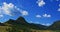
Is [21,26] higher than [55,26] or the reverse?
the reverse

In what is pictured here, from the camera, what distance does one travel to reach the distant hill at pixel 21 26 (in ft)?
23.1

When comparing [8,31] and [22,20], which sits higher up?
[22,20]

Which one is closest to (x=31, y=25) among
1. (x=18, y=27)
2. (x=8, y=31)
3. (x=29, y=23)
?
(x=29, y=23)

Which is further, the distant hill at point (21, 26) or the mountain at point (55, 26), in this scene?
the mountain at point (55, 26)

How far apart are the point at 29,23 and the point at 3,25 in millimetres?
1232

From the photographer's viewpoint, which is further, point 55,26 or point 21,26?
point 55,26

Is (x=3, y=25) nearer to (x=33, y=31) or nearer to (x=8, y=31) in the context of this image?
(x=8, y=31)

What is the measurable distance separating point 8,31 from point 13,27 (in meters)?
0.31

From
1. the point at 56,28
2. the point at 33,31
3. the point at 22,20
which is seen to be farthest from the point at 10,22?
the point at 56,28

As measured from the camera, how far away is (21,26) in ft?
23.8

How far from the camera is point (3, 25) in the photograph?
7043 millimetres

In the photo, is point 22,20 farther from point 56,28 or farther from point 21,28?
point 56,28

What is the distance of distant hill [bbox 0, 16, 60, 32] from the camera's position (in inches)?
278

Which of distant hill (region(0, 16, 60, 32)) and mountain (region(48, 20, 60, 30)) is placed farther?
mountain (region(48, 20, 60, 30))
